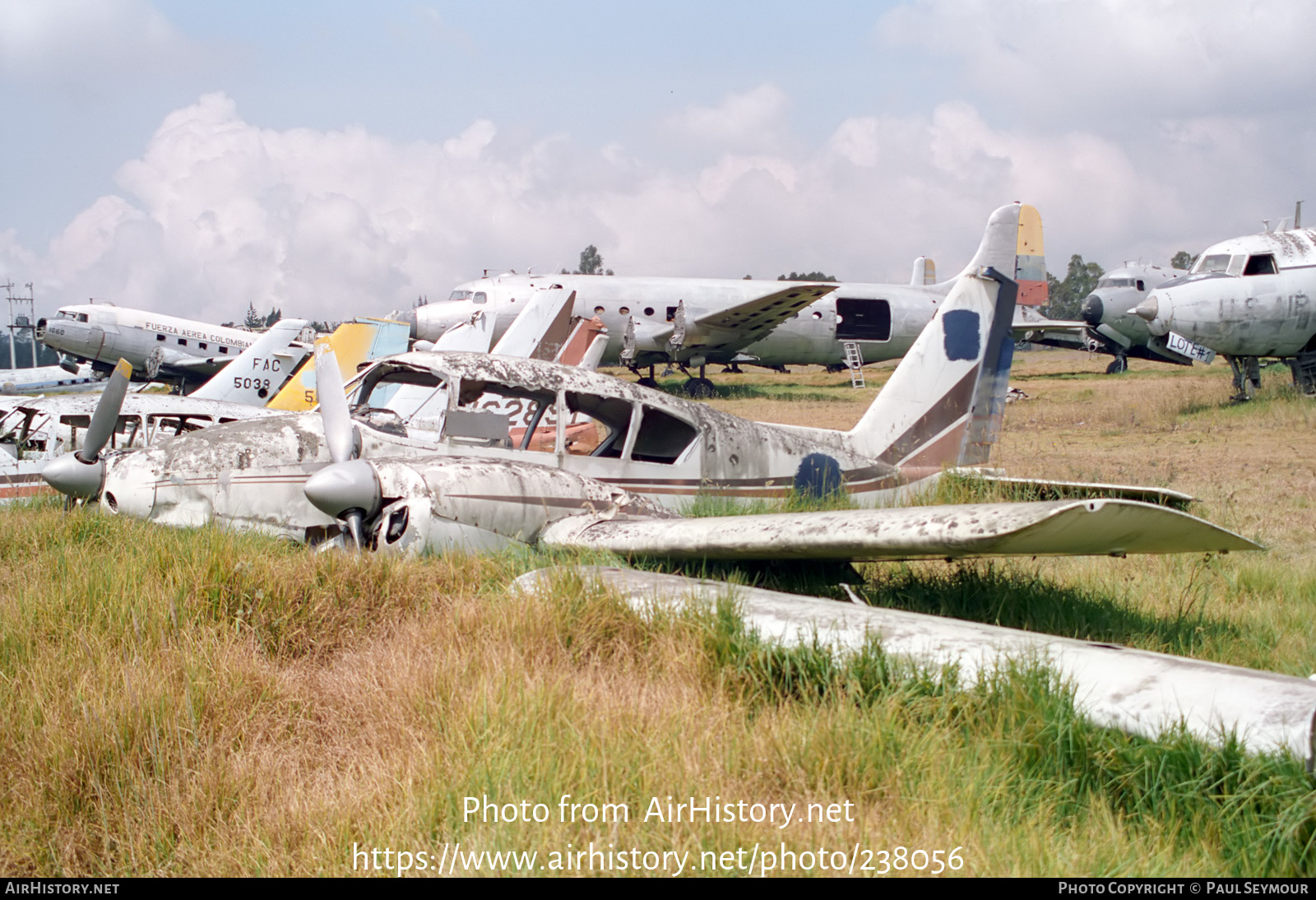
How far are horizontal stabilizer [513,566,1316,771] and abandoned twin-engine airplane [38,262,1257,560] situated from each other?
18.1 inches

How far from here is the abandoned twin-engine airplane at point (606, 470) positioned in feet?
15.6

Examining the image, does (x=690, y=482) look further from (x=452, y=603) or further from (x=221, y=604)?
(x=221, y=604)

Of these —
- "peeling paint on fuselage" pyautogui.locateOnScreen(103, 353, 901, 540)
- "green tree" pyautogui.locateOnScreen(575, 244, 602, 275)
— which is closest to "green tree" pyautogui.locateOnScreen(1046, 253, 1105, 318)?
"green tree" pyautogui.locateOnScreen(575, 244, 602, 275)

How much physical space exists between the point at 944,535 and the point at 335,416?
4561mm

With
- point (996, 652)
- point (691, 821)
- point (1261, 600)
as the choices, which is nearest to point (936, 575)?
point (1261, 600)

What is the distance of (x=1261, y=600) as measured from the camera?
617cm

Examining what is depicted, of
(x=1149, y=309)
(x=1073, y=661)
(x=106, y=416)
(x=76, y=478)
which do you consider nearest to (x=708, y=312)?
(x=1149, y=309)

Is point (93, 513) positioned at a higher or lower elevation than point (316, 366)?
lower

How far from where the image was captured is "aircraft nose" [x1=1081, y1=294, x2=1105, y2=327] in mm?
A: 28062

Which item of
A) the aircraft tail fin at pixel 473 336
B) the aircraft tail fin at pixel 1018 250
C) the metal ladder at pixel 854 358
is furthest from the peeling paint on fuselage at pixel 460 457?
the metal ladder at pixel 854 358

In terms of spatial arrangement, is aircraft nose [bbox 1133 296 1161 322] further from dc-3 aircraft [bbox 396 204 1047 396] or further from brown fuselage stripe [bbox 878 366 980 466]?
brown fuselage stripe [bbox 878 366 980 466]

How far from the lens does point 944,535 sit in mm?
4484

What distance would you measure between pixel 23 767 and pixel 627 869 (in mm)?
2400

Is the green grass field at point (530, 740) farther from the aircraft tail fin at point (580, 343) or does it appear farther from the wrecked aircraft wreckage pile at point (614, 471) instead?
the aircraft tail fin at point (580, 343)
